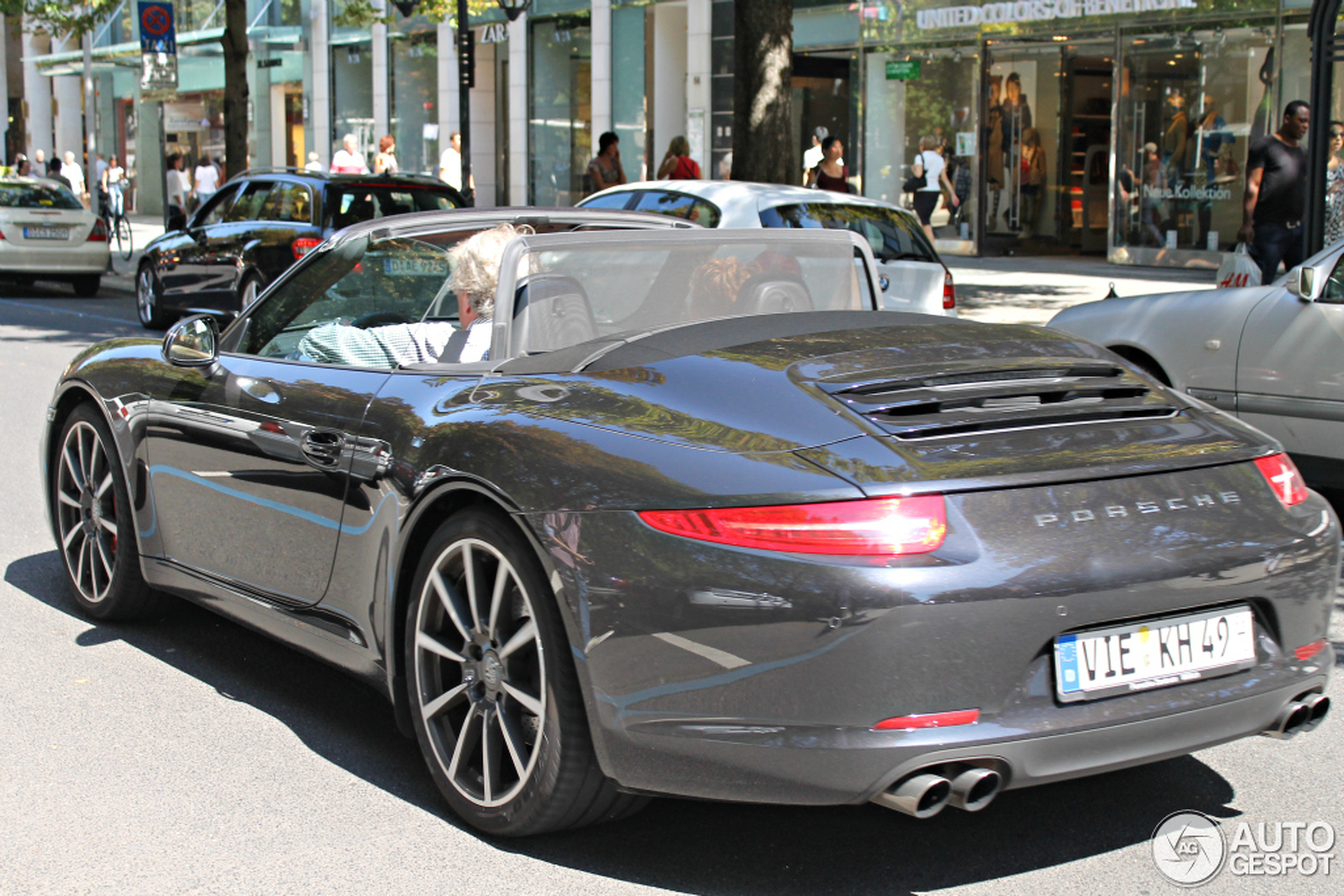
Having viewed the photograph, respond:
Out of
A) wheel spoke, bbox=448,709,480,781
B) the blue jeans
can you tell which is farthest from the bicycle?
wheel spoke, bbox=448,709,480,781

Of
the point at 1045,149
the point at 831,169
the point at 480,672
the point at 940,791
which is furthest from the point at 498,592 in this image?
the point at 1045,149

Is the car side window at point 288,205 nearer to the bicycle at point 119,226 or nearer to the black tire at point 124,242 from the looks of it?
the black tire at point 124,242

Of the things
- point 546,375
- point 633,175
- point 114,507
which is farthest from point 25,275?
point 546,375

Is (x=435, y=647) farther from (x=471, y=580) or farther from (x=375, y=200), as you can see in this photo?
(x=375, y=200)

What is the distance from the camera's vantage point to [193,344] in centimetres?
462

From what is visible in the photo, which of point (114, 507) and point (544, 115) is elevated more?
point (544, 115)

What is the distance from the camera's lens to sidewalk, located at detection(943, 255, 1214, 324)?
15375mm

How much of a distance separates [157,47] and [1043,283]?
44.0ft

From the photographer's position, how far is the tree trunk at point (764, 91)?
46.7 ft

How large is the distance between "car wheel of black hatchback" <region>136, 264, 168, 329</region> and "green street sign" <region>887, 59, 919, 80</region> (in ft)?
40.1

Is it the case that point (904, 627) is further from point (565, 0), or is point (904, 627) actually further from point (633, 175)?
point (565, 0)

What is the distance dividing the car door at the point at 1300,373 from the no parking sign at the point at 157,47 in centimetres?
1865

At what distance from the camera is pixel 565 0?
29.4 meters

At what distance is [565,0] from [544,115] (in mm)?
2330
